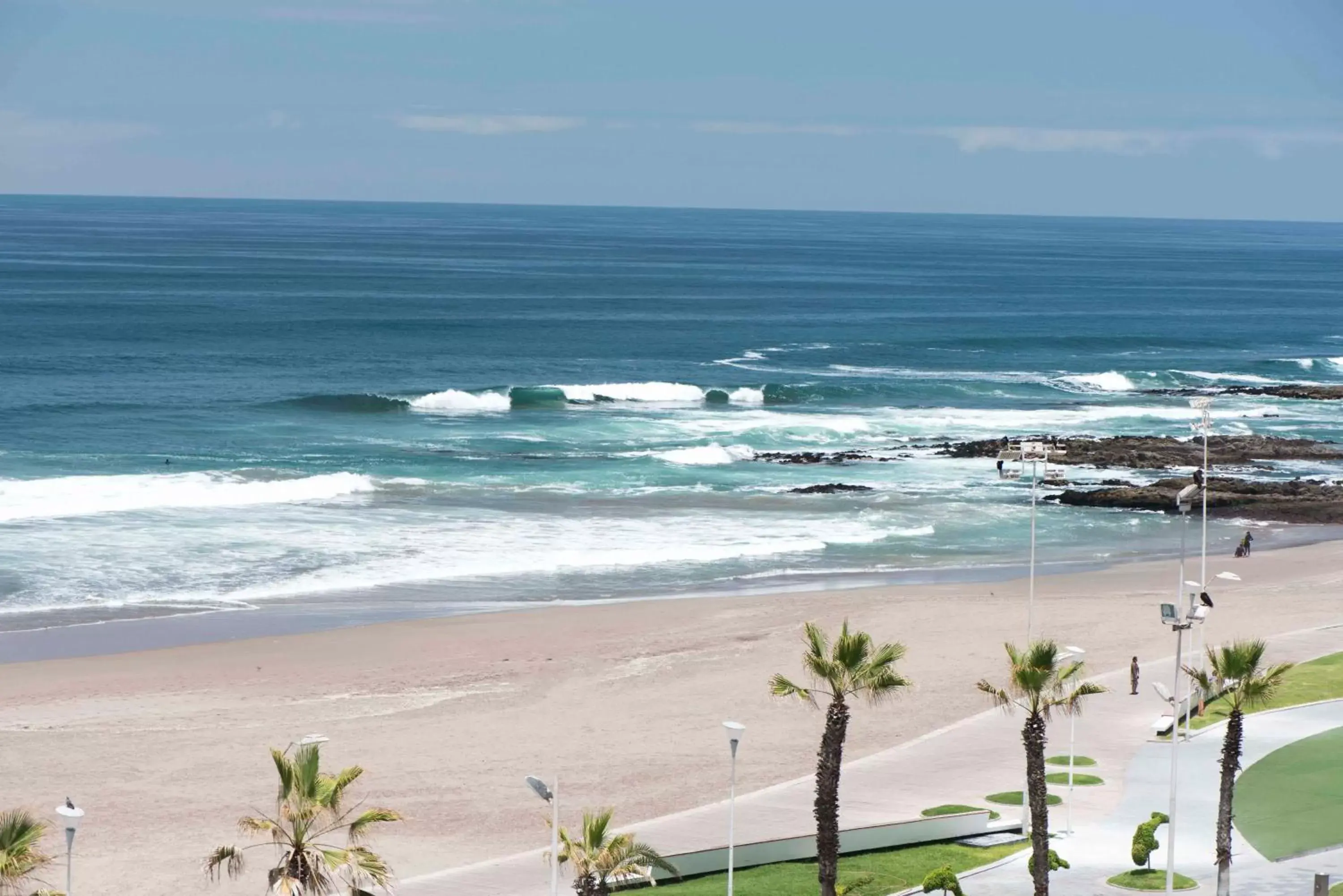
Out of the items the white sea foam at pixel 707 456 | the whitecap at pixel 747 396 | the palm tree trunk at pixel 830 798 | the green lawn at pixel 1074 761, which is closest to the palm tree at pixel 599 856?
the palm tree trunk at pixel 830 798

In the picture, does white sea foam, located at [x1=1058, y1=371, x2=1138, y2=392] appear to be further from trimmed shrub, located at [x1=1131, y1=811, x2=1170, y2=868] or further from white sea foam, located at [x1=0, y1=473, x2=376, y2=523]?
trimmed shrub, located at [x1=1131, y1=811, x2=1170, y2=868]

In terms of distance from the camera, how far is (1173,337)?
109 m

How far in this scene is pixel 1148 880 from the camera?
22.6m

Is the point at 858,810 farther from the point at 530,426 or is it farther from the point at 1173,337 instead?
the point at 1173,337

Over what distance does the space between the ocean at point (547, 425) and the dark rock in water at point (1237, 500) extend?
105 centimetres

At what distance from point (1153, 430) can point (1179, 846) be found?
48.2 metres

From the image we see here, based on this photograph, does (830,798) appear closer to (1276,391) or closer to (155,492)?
(155,492)

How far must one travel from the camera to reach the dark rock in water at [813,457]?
61.7 m

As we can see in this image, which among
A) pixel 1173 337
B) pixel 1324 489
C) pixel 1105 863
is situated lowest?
pixel 1105 863

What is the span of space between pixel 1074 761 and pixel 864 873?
6464mm

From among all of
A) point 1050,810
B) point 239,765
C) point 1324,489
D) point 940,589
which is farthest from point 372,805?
point 1324,489

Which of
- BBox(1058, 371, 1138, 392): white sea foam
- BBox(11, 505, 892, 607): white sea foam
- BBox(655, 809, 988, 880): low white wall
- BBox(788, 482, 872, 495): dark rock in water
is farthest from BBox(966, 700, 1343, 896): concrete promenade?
BBox(1058, 371, 1138, 392): white sea foam

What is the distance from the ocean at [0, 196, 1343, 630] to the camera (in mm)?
44219

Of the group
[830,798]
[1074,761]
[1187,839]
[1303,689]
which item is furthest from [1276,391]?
Answer: [830,798]
